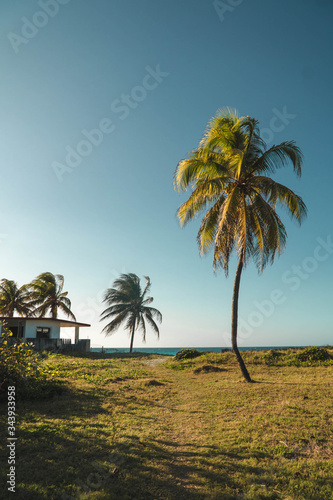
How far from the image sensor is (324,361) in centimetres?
1683

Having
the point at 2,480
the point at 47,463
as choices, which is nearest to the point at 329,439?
the point at 47,463

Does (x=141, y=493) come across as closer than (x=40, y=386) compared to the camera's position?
Yes

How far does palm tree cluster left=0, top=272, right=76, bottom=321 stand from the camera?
33625 mm

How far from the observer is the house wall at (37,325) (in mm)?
27297

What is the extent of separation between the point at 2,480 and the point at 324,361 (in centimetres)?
1721

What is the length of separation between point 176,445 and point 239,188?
33.3ft

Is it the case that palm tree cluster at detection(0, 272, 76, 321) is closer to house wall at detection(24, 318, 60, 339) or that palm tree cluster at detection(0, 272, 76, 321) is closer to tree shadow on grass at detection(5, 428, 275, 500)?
house wall at detection(24, 318, 60, 339)

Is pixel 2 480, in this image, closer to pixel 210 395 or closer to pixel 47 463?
pixel 47 463

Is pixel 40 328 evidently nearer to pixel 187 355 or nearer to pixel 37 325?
pixel 37 325

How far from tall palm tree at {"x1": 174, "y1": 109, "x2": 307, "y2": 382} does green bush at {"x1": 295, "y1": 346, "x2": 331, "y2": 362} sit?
708 cm

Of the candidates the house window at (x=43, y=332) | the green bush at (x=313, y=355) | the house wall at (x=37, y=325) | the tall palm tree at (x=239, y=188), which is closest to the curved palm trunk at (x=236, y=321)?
the tall palm tree at (x=239, y=188)

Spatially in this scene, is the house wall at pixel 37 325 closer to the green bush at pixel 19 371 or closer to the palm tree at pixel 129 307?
the palm tree at pixel 129 307

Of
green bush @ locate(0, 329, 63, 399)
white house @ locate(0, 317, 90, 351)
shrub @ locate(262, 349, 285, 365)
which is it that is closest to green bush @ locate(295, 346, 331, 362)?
shrub @ locate(262, 349, 285, 365)

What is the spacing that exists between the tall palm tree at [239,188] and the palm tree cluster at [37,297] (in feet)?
82.4
